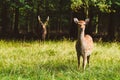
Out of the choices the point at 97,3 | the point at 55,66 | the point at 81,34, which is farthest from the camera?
the point at 97,3

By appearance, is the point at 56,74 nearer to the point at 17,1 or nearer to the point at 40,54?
the point at 40,54

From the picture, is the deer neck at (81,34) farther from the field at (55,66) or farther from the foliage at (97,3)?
the foliage at (97,3)

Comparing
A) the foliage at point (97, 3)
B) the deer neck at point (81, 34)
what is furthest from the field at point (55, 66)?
the foliage at point (97, 3)

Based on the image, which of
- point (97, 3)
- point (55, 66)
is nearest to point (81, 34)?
point (55, 66)

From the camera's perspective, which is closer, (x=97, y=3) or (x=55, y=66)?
(x=55, y=66)

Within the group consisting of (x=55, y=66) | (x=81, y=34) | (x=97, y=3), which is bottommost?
(x=97, y=3)

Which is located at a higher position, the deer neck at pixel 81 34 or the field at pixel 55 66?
the deer neck at pixel 81 34

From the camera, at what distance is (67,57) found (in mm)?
13914

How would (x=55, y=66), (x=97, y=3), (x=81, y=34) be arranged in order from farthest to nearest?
(x=97, y=3), (x=55, y=66), (x=81, y=34)

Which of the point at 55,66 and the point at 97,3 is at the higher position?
the point at 55,66

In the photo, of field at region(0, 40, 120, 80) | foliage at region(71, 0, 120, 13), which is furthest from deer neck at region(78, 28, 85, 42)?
foliage at region(71, 0, 120, 13)

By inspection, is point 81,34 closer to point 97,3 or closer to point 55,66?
point 55,66

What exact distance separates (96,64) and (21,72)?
106 inches

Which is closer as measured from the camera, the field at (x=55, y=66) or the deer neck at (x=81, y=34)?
the field at (x=55, y=66)
